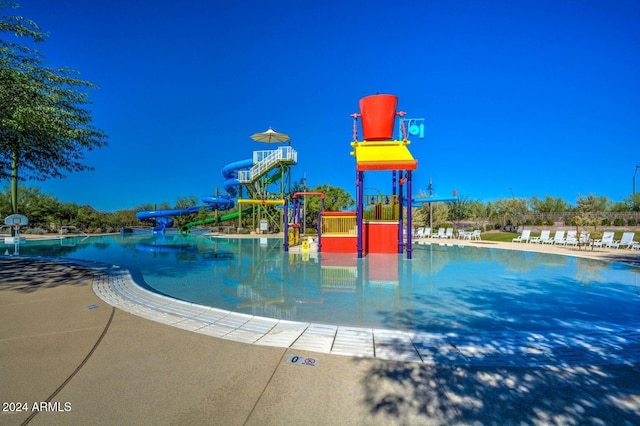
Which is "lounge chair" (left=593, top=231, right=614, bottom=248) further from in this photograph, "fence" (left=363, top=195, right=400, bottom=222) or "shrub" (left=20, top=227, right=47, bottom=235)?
"shrub" (left=20, top=227, right=47, bottom=235)

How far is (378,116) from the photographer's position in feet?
47.0

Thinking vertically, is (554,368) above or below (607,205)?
below

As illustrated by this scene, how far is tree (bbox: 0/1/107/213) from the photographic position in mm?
7586

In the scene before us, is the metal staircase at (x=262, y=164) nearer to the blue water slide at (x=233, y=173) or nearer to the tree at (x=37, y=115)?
the blue water slide at (x=233, y=173)

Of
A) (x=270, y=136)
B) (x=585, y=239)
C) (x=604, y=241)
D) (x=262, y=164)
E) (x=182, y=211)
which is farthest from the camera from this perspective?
(x=182, y=211)

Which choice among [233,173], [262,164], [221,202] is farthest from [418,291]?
[221,202]

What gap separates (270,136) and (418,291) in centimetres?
2436

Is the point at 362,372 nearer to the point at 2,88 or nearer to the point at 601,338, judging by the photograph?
the point at 601,338

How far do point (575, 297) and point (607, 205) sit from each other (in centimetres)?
5146

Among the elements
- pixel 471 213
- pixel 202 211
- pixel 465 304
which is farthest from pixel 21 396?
pixel 471 213

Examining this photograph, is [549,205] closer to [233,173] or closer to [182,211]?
[233,173]

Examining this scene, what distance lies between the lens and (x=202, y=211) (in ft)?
118

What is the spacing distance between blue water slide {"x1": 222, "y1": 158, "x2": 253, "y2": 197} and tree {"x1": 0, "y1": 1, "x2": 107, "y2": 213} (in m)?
21.4

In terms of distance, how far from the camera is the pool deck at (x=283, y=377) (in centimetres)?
247
